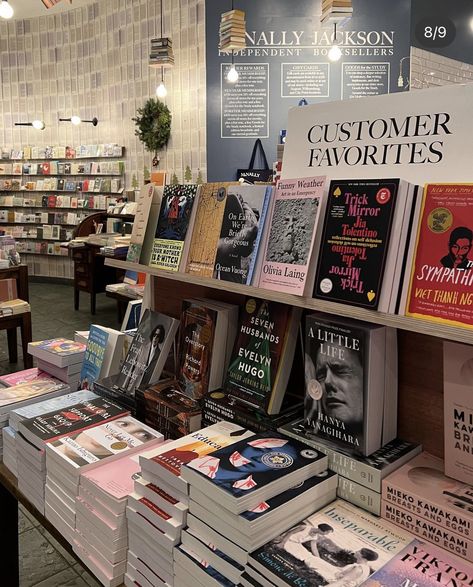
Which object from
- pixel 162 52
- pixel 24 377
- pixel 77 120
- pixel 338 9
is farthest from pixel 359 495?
pixel 77 120

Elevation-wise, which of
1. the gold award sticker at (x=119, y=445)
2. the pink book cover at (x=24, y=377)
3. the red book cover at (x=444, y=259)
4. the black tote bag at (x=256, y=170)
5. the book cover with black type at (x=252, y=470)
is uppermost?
the black tote bag at (x=256, y=170)

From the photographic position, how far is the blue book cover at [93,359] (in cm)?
219

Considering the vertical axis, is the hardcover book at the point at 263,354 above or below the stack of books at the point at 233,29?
below

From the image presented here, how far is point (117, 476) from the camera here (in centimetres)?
143

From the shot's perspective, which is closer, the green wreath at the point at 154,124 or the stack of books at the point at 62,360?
the stack of books at the point at 62,360

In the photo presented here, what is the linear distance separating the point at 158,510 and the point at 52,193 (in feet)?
31.4

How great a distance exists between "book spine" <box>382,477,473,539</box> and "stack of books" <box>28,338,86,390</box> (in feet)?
4.78

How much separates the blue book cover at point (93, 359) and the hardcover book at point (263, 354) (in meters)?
0.75

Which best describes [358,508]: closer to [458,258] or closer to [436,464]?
[436,464]

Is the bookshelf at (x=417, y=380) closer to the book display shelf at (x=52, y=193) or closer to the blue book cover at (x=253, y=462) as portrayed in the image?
the blue book cover at (x=253, y=462)

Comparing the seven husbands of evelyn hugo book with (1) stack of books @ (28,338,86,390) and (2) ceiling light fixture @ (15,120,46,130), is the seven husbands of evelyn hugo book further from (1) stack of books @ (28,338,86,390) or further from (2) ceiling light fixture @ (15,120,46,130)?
(2) ceiling light fixture @ (15,120,46,130)

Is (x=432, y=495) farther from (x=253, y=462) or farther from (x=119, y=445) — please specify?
(x=119, y=445)

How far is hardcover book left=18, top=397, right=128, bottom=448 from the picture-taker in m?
1.62

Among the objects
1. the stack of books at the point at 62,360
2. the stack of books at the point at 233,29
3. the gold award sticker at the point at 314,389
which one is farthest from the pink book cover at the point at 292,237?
the stack of books at the point at 233,29
